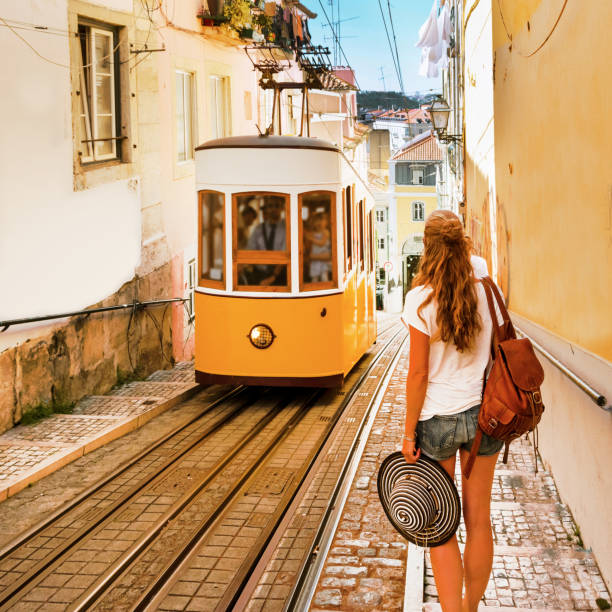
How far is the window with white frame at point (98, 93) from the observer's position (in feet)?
35.4

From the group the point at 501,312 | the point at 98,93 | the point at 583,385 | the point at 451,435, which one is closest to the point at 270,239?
the point at 98,93

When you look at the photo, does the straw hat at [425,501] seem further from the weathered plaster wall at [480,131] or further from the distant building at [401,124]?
the distant building at [401,124]

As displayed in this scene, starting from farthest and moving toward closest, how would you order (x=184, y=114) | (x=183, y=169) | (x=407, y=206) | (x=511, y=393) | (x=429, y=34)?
(x=407, y=206)
(x=429, y=34)
(x=184, y=114)
(x=183, y=169)
(x=511, y=393)

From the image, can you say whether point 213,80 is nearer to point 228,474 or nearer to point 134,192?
point 134,192

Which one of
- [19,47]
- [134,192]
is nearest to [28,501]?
[19,47]

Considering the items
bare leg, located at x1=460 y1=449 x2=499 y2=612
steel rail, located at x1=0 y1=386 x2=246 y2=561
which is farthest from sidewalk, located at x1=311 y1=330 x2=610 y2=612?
steel rail, located at x1=0 y1=386 x2=246 y2=561

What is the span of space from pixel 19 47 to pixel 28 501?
4521 mm

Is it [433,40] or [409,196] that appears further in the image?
[409,196]

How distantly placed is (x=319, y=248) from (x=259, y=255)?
670 millimetres

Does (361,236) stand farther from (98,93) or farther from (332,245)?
(98,93)

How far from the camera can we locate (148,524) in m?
6.20

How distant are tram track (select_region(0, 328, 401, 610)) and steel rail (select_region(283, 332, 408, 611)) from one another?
356mm

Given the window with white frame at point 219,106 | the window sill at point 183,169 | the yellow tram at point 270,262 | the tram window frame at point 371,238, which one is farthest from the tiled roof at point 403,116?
the yellow tram at point 270,262

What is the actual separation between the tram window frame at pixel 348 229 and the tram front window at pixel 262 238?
1.03m
